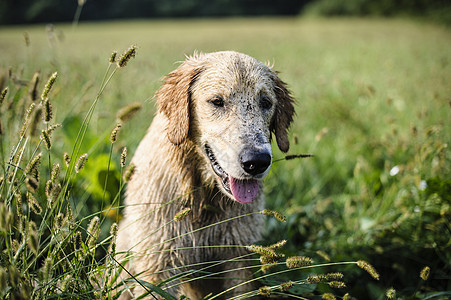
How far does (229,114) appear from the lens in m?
2.15

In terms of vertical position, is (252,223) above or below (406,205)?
above

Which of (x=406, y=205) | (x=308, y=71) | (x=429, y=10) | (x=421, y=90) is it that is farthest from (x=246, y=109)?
(x=429, y=10)

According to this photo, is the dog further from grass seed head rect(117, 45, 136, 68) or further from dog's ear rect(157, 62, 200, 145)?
grass seed head rect(117, 45, 136, 68)

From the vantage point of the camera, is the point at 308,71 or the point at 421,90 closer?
the point at 421,90

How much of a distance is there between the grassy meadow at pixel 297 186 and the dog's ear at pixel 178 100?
0.99ft

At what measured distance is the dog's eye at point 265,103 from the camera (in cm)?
230

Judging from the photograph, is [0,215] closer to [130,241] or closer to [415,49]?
[130,241]

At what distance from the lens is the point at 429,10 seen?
18953 millimetres

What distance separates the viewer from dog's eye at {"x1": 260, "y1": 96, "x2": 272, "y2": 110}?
2304 mm

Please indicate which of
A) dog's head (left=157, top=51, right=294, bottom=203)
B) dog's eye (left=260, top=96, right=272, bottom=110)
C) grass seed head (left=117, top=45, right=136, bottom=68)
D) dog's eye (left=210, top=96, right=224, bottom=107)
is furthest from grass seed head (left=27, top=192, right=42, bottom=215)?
dog's eye (left=260, top=96, right=272, bottom=110)

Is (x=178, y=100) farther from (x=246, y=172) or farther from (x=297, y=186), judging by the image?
(x=297, y=186)

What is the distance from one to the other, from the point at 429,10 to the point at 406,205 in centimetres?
2029

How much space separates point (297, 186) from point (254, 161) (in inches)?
79.0

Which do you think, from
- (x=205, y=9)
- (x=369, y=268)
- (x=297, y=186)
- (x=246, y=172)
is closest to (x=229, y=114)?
(x=246, y=172)
